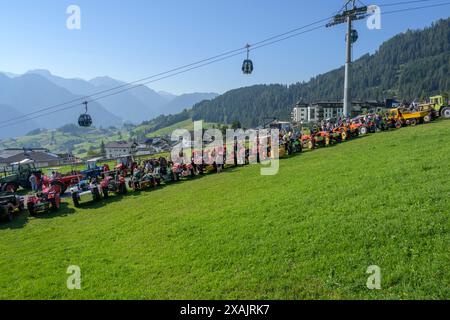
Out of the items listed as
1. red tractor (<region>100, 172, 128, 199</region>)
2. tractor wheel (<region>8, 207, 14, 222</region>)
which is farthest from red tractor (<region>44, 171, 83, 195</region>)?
tractor wheel (<region>8, 207, 14, 222</region>)

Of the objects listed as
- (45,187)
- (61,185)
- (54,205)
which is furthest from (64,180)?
(54,205)

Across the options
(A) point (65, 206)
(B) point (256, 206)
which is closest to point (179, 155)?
(A) point (65, 206)

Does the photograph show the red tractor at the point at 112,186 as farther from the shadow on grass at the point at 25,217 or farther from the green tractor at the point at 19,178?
the green tractor at the point at 19,178

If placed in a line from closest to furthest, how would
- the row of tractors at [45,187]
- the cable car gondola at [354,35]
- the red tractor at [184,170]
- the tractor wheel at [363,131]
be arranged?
1. the row of tractors at [45,187]
2. the red tractor at [184,170]
3. the tractor wheel at [363,131]
4. the cable car gondola at [354,35]

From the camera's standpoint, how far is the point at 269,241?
8.84 m

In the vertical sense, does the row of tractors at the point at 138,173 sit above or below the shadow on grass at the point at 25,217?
above

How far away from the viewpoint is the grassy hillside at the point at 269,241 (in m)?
6.80

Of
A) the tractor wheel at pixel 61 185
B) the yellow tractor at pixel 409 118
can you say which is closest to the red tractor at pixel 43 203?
the tractor wheel at pixel 61 185

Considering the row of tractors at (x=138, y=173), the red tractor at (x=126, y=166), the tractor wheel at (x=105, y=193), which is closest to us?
the row of tractors at (x=138, y=173)

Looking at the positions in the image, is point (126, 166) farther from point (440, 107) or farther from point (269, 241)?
point (440, 107)

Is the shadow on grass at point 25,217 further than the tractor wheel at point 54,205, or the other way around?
the tractor wheel at point 54,205

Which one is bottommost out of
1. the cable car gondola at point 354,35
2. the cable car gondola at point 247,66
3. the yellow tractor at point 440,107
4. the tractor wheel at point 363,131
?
the tractor wheel at point 363,131

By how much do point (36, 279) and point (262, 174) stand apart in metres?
12.0

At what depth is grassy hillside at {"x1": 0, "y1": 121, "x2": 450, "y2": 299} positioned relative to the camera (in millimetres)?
6805
